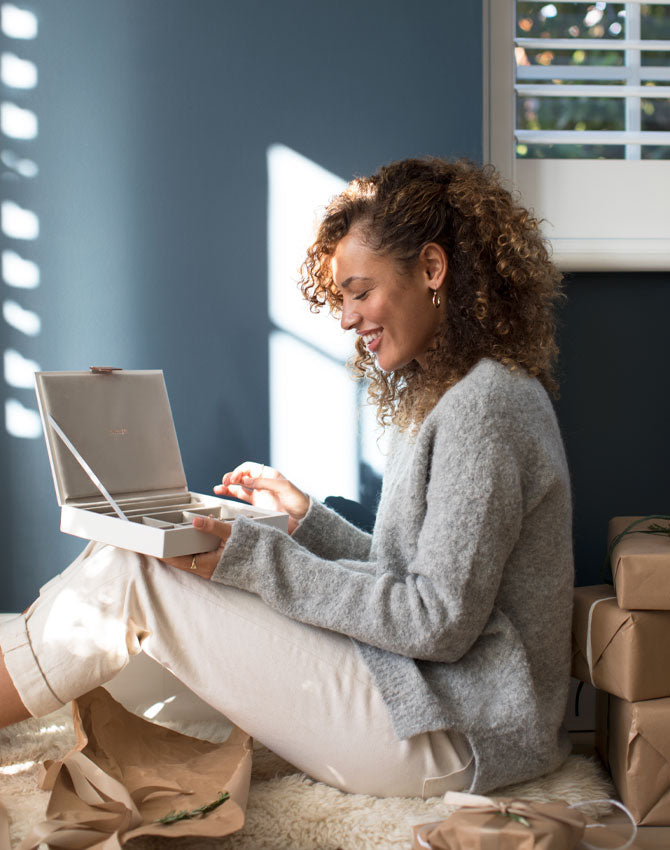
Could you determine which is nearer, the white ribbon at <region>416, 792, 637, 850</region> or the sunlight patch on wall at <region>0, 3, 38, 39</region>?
the white ribbon at <region>416, 792, 637, 850</region>

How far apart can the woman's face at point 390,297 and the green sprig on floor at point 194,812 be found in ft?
2.14

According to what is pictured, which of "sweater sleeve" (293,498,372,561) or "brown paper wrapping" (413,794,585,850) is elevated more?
"sweater sleeve" (293,498,372,561)

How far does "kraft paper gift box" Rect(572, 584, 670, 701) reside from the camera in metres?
1.16

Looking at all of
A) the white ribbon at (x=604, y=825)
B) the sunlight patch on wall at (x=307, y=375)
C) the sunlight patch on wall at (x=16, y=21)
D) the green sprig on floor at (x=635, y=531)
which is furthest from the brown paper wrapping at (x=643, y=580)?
the sunlight patch on wall at (x=16, y=21)

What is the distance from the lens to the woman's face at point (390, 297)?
48.8 inches

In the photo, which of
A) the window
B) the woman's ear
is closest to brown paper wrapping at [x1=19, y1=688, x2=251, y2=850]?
the woman's ear

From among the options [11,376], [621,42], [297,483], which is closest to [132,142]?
[11,376]

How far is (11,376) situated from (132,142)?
0.52 metres

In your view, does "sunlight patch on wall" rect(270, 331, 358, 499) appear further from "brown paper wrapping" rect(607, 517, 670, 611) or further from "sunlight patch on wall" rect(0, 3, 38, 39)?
"sunlight patch on wall" rect(0, 3, 38, 39)

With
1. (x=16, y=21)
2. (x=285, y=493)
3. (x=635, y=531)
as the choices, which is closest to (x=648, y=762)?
(x=635, y=531)

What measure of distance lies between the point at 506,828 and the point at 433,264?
0.75m

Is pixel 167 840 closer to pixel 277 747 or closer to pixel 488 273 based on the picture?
pixel 277 747

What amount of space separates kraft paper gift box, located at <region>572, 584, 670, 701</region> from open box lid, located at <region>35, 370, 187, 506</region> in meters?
0.75

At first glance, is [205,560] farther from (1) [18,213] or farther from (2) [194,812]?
(1) [18,213]
